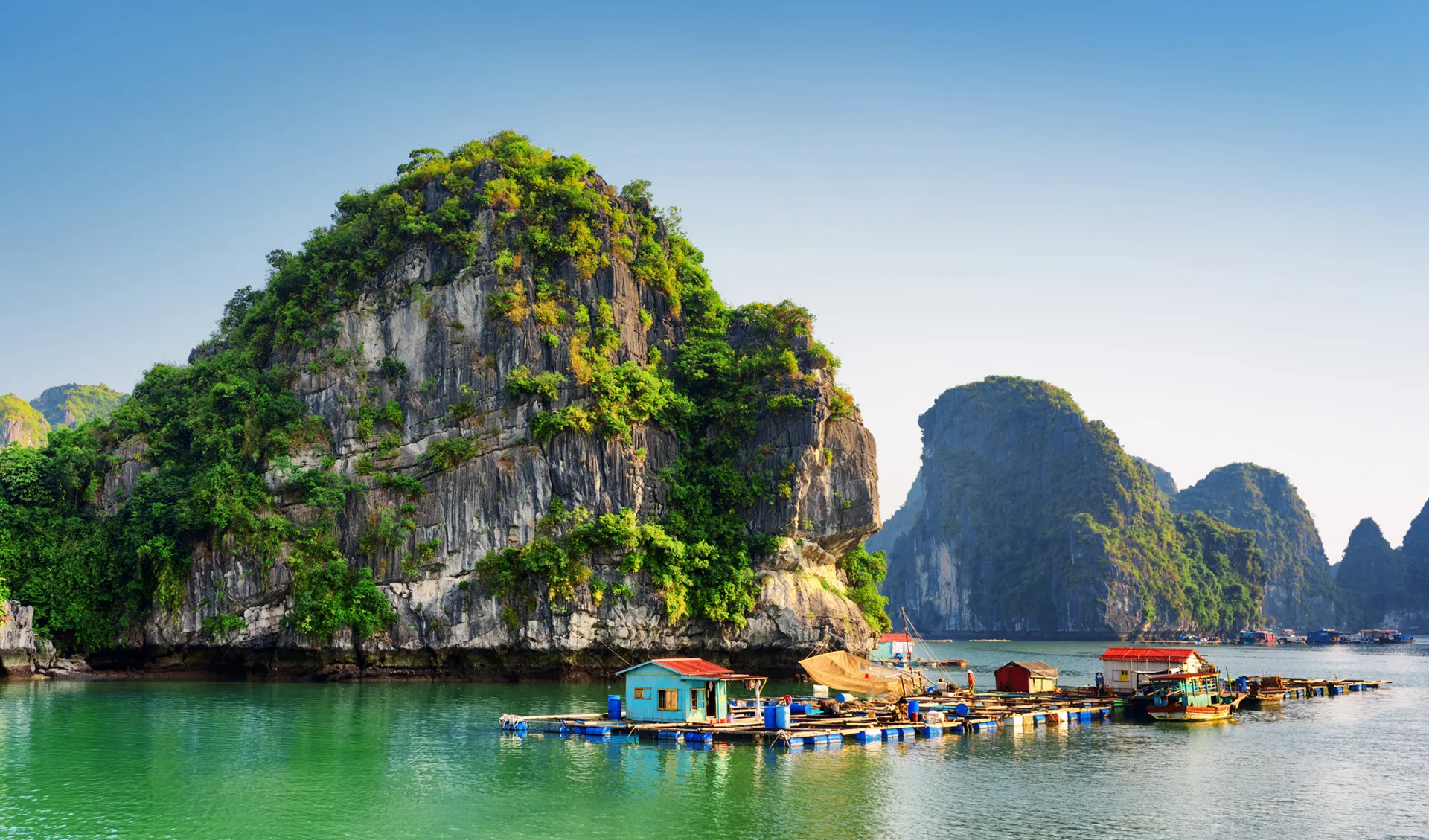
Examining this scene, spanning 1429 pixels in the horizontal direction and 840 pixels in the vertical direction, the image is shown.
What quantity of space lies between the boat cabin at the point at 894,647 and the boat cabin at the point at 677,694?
3698 centimetres

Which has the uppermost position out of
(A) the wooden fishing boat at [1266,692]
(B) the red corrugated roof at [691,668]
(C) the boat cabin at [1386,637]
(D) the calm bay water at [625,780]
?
(B) the red corrugated roof at [691,668]

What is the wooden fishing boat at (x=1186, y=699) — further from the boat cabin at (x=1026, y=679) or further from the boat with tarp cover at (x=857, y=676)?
the boat with tarp cover at (x=857, y=676)

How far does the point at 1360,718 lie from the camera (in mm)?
50219

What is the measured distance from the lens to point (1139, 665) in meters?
52.6

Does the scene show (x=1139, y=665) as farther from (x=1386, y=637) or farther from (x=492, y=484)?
(x=1386, y=637)

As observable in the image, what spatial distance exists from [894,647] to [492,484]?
104 feet

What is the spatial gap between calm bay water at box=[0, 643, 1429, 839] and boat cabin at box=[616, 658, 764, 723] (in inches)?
131

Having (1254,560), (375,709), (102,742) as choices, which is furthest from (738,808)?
(1254,560)

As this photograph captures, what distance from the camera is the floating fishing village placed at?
3697 cm

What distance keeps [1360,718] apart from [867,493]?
89.7ft

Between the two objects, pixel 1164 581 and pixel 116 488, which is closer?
pixel 116 488

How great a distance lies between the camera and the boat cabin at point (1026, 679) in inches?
2121

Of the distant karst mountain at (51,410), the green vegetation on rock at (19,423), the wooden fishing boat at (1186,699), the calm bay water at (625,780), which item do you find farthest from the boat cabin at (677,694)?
the green vegetation on rock at (19,423)

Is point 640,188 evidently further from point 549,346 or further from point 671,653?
point 671,653
